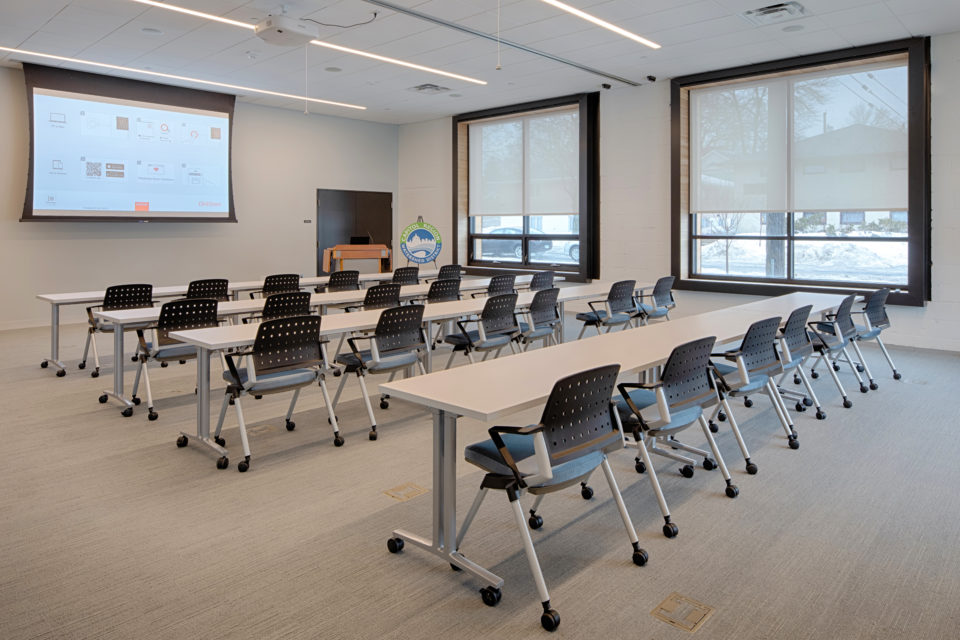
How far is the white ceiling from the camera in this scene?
659 centimetres

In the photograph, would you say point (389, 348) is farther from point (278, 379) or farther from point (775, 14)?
point (775, 14)

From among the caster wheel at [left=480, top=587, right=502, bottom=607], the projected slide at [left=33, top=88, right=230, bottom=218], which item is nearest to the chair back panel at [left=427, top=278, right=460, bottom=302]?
the caster wheel at [left=480, top=587, right=502, bottom=607]

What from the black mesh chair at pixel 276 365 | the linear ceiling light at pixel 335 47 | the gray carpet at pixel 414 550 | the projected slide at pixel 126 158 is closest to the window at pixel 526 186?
the linear ceiling light at pixel 335 47

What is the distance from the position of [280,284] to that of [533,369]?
525cm

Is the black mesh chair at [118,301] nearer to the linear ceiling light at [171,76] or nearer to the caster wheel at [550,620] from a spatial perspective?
the linear ceiling light at [171,76]

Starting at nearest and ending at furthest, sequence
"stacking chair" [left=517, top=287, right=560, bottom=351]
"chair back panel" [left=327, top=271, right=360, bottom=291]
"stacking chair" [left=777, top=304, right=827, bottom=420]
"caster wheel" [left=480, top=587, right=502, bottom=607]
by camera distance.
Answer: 1. "caster wheel" [left=480, top=587, right=502, bottom=607]
2. "stacking chair" [left=777, top=304, right=827, bottom=420]
3. "stacking chair" [left=517, top=287, right=560, bottom=351]
4. "chair back panel" [left=327, top=271, right=360, bottom=291]

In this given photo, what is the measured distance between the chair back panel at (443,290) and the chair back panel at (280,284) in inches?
65.4

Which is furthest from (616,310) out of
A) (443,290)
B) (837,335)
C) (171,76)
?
(171,76)

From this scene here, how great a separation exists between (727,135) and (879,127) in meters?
1.86

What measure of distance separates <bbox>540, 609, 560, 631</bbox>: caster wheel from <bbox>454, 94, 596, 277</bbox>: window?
28.5 feet

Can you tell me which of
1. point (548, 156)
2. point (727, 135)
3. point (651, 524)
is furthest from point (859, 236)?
point (651, 524)

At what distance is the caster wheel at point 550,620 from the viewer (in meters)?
2.34

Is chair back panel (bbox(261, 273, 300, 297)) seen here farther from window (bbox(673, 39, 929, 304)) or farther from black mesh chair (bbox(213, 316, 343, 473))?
window (bbox(673, 39, 929, 304))

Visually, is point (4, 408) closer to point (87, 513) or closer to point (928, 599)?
point (87, 513)
